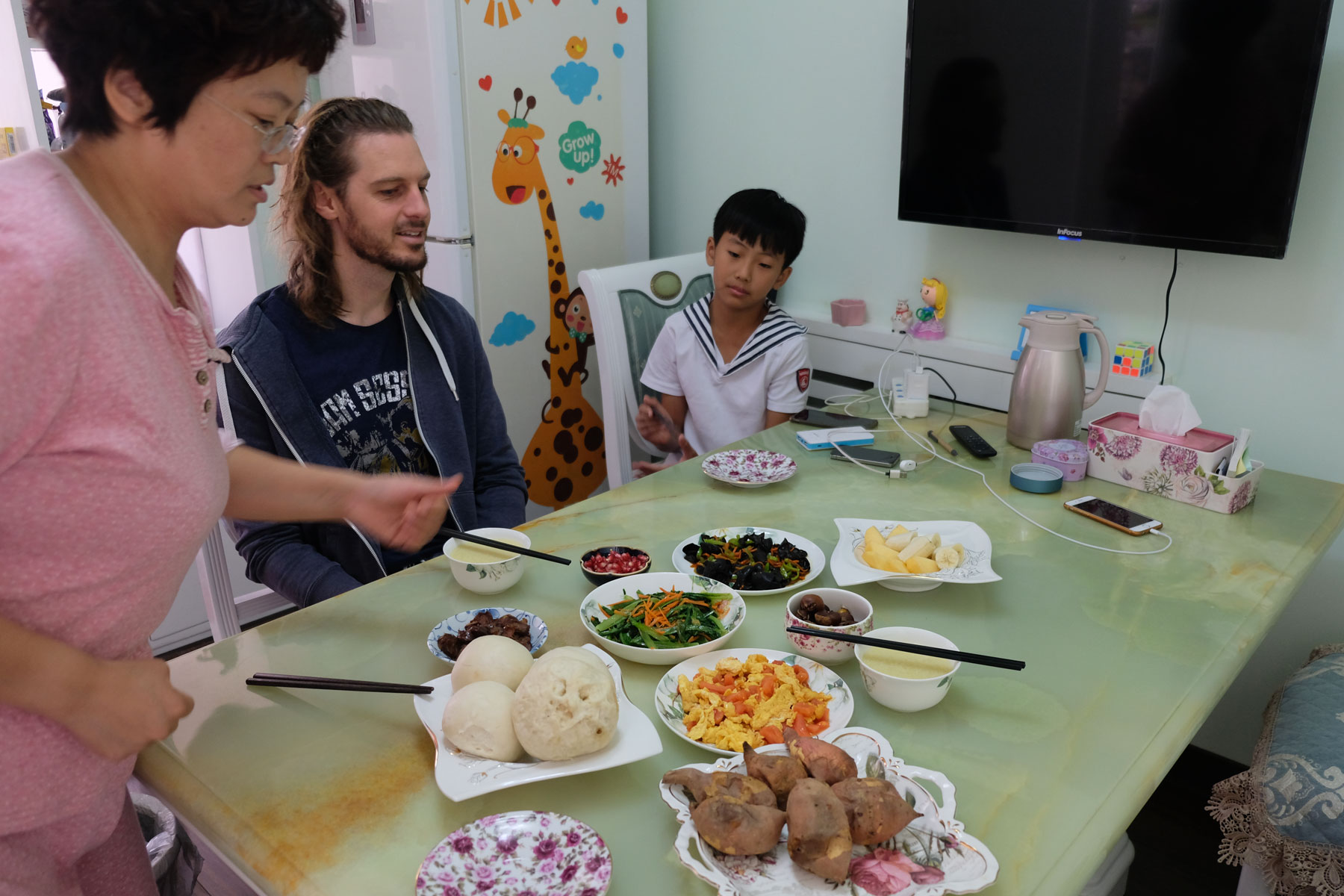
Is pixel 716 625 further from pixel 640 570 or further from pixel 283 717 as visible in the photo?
pixel 283 717

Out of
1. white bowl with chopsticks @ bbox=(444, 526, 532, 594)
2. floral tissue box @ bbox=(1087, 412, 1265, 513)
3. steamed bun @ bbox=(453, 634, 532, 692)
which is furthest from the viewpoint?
floral tissue box @ bbox=(1087, 412, 1265, 513)

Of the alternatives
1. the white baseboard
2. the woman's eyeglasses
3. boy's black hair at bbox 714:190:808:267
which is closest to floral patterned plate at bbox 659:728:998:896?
the woman's eyeglasses

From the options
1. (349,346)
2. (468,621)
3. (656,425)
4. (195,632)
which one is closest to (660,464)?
(656,425)

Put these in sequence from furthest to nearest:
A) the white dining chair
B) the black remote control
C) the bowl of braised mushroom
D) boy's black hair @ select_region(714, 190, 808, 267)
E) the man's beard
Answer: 1. the white dining chair
2. boy's black hair @ select_region(714, 190, 808, 267)
3. the black remote control
4. the man's beard
5. the bowl of braised mushroom

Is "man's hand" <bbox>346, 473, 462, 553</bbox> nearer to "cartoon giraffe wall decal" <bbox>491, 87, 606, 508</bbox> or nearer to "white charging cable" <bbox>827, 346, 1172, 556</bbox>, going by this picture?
"white charging cable" <bbox>827, 346, 1172, 556</bbox>

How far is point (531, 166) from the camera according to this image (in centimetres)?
255

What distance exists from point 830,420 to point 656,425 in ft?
1.55

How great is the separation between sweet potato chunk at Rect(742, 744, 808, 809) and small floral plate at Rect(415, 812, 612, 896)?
154 millimetres

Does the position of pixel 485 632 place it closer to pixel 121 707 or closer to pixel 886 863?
pixel 121 707

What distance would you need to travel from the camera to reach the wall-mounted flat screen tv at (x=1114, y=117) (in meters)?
1.75

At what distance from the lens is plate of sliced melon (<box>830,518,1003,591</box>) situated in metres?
1.30

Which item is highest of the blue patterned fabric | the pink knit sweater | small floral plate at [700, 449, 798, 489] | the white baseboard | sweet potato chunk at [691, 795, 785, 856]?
the pink knit sweater

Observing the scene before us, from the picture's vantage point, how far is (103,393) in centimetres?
72

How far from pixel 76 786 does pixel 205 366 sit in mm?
A: 392
